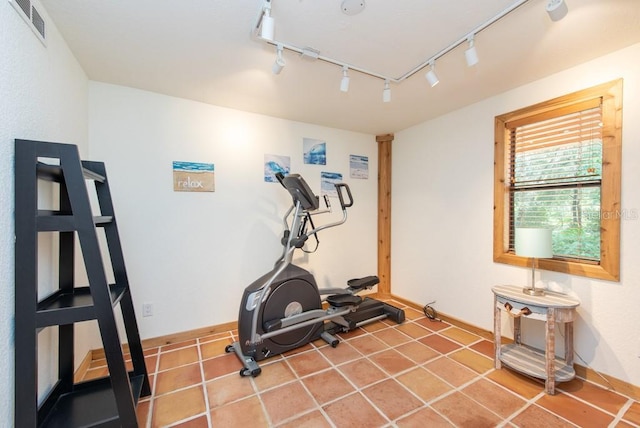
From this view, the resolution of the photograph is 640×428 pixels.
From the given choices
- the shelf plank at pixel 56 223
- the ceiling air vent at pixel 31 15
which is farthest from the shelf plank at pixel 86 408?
the ceiling air vent at pixel 31 15

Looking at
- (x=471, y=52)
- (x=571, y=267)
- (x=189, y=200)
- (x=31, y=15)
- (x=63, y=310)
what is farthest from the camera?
(x=189, y=200)

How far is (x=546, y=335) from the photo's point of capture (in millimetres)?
1851

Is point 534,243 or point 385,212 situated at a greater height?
point 385,212

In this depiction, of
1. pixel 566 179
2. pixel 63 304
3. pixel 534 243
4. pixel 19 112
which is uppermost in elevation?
pixel 19 112

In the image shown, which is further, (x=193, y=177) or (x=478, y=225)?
(x=478, y=225)

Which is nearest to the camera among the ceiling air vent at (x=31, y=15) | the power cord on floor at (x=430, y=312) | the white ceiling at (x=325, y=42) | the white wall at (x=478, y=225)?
the ceiling air vent at (x=31, y=15)

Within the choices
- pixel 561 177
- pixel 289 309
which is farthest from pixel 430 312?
pixel 561 177

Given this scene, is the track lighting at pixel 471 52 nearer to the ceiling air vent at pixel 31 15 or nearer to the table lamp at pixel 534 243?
the table lamp at pixel 534 243

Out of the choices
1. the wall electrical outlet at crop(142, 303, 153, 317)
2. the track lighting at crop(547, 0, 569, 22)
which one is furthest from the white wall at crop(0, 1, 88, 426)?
the track lighting at crop(547, 0, 569, 22)

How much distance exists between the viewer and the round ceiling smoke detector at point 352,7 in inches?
55.1

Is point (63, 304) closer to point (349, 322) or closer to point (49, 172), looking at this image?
point (49, 172)

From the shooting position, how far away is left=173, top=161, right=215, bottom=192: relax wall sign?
254cm

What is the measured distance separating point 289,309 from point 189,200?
1.48m

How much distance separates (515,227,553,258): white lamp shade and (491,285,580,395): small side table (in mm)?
347
